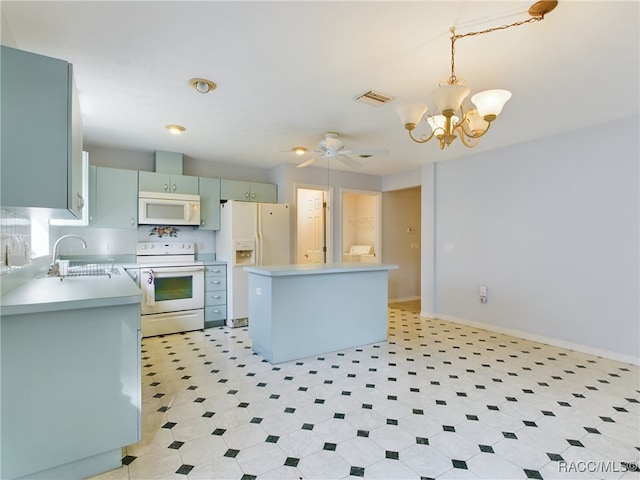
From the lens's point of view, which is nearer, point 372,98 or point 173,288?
point 372,98

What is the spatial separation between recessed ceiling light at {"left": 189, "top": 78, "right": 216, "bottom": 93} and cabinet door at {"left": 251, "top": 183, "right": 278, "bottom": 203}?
249 centimetres

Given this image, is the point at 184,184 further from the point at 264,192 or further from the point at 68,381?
the point at 68,381

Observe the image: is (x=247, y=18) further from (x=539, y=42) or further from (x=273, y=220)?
(x=273, y=220)

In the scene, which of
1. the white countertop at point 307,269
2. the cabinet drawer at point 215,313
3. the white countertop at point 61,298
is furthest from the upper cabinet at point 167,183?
the white countertop at point 61,298

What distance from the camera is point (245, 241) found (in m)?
4.62

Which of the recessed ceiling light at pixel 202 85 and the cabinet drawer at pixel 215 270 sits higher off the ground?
the recessed ceiling light at pixel 202 85

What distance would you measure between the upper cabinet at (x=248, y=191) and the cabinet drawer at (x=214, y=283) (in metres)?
1.19

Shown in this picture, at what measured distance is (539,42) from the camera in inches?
79.6

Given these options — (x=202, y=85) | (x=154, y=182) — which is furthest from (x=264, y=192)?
(x=202, y=85)

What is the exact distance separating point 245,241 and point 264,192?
98 centimetres

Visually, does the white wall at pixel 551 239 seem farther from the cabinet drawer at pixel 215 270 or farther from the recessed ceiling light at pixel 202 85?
the recessed ceiling light at pixel 202 85

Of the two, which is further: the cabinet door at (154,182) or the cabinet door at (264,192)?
the cabinet door at (264,192)

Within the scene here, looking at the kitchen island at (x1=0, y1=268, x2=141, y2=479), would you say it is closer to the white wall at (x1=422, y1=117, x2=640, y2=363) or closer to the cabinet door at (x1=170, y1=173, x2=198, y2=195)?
the cabinet door at (x1=170, y1=173, x2=198, y2=195)

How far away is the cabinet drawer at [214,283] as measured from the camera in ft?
14.8
